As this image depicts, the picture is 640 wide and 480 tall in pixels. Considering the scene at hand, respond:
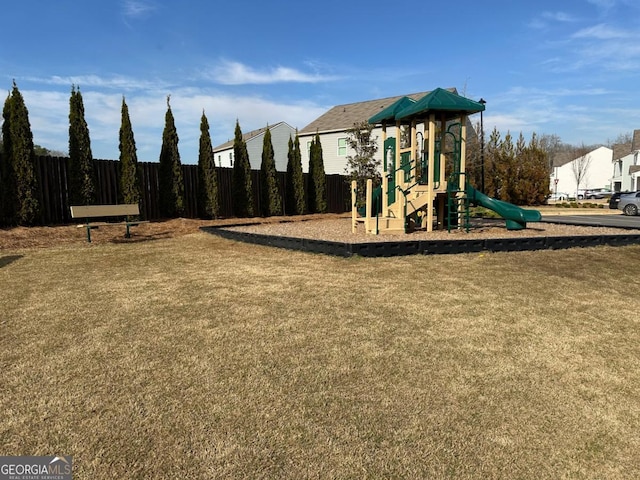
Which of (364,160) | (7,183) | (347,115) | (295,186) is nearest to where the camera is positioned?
(7,183)

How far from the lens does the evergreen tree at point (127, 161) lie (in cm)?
1341

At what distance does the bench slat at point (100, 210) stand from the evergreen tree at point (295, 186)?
30.4 feet

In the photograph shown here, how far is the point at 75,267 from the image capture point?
6.68m

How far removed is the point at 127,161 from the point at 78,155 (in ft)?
4.96

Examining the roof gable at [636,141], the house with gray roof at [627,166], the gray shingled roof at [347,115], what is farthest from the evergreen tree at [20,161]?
the roof gable at [636,141]

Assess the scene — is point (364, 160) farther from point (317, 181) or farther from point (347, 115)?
point (347, 115)

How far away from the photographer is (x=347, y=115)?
3275cm

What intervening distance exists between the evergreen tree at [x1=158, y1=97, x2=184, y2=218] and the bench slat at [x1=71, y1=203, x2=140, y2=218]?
148 inches

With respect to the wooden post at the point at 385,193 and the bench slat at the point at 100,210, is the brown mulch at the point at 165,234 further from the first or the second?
the wooden post at the point at 385,193

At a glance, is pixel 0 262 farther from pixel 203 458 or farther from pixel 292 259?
pixel 203 458

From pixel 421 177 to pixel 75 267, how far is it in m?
8.51

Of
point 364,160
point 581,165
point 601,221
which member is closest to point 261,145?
point 364,160

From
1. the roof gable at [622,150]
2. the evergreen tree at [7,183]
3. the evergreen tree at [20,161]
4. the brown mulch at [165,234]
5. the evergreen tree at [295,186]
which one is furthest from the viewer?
the roof gable at [622,150]

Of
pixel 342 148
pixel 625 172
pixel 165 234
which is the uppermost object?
pixel 342 148
